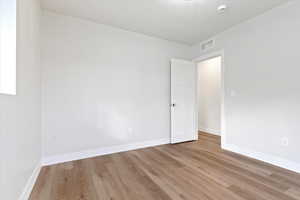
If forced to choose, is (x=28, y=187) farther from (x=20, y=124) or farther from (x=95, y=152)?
(x=95, y=152)

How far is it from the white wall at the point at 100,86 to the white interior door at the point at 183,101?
0.56 feet

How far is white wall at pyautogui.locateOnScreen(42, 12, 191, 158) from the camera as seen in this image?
2.41m

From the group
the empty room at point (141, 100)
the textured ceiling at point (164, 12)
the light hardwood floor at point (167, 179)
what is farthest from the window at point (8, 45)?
the light hardwood floor at point (167, 179)

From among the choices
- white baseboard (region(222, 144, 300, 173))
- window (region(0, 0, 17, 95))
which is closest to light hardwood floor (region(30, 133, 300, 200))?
white baseboard (region(222, 144, 300, 173))

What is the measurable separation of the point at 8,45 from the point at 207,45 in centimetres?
356

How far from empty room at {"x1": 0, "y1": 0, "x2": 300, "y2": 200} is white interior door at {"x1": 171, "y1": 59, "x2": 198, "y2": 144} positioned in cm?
4

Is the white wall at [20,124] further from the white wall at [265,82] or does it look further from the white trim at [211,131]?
the white trim at [211,131]

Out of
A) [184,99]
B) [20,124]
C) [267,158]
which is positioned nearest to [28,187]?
[20,124]

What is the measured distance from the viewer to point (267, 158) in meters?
2.44

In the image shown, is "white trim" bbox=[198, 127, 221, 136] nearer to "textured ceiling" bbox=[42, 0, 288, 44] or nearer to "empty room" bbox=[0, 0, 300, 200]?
"empty room" bbox=[0, 0, 300, 200]

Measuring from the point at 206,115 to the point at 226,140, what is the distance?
5.30 feet

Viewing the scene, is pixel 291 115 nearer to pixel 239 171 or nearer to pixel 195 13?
pixel 239 171

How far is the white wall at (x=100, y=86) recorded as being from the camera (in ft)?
7.90

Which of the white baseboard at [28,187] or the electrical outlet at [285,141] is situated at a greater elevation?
the electrical outlet at [285,141]
